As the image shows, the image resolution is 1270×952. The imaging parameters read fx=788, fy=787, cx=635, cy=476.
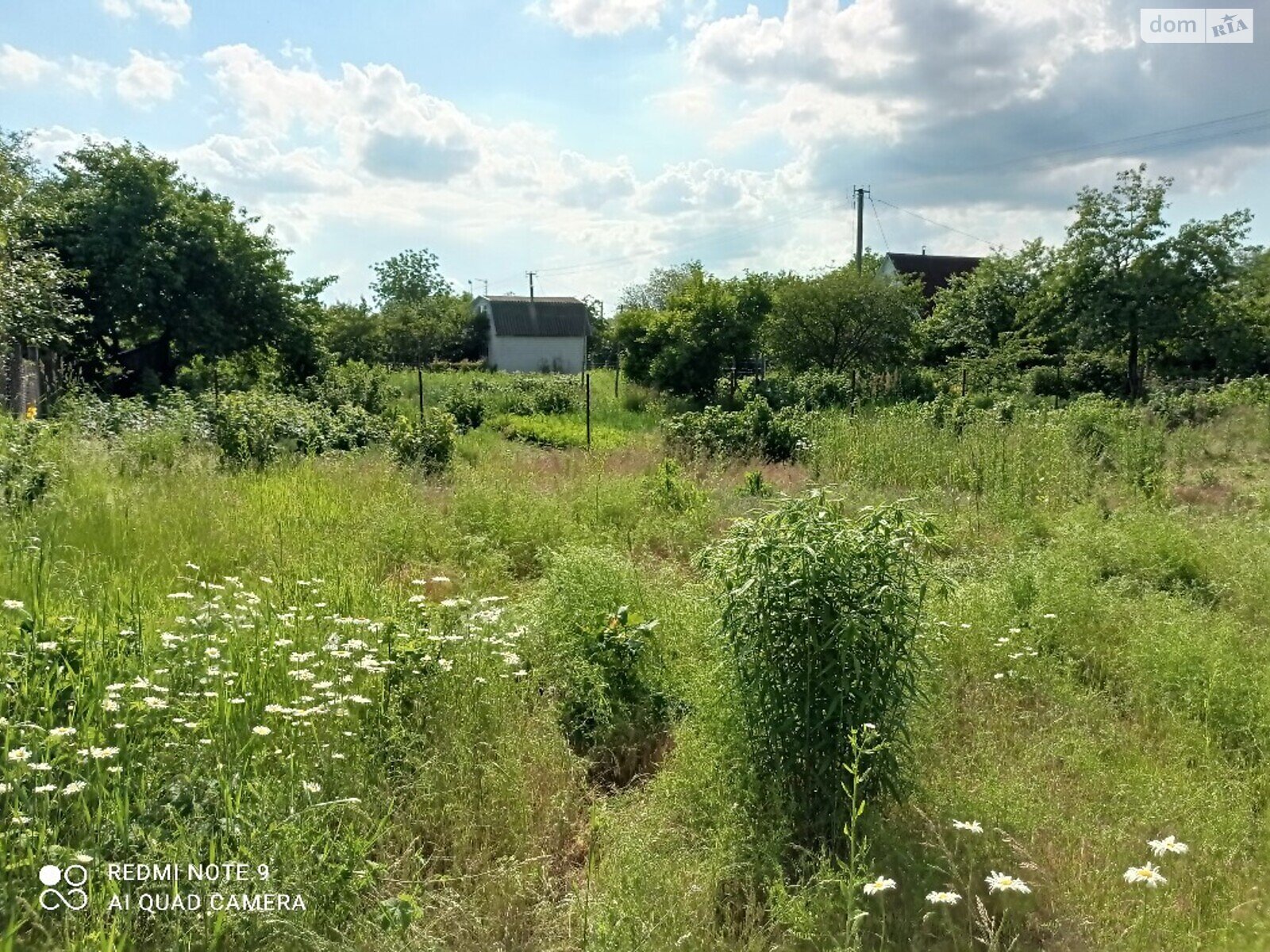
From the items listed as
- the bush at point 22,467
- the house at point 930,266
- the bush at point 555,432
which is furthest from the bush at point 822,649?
the house at point 930,266

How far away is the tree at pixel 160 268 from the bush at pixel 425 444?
7930 millimetres

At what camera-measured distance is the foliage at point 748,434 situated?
1159 cm

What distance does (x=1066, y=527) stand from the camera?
634cm

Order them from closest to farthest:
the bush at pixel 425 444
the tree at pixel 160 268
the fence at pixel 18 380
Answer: the fence at pixel 18 380 < the bush at pixel 425 444 < the tree at pixel 160 268

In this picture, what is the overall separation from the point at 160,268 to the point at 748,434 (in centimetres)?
1098

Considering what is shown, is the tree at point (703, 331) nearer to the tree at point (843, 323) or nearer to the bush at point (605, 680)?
the tree at point (843, 323)

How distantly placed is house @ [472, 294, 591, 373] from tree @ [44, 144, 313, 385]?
72.6 ft

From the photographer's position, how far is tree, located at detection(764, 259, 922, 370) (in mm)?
17422

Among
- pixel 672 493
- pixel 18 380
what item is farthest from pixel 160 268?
pixel 672 493

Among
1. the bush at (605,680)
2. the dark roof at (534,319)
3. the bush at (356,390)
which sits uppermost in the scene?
the dark roof at (534,319)

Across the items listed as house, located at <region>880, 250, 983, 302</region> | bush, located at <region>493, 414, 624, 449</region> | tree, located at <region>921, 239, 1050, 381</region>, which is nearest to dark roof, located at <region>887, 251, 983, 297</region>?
house, located at <region>880, 250, 983, 302</region>

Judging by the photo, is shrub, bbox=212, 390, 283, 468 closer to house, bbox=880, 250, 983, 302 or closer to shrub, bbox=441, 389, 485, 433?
shrub, bbox=441, 389, 485, 433

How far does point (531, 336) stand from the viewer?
4006 centimetres

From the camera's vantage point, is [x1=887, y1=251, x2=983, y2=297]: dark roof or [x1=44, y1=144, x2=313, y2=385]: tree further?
[x1=887, y1=251, x2=983, y2=297]: dark roof
